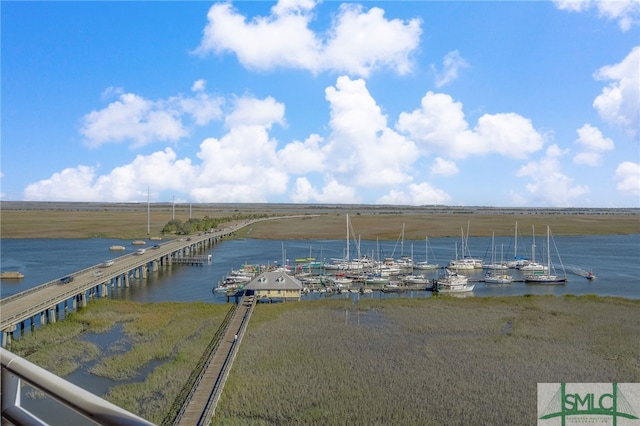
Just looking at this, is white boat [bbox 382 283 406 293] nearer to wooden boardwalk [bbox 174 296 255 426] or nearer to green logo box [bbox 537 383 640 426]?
wooden boardwalk [bbox 174 296 255 426]

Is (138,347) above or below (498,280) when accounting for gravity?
below

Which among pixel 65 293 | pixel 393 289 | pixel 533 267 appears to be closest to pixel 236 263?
pixel 393 289

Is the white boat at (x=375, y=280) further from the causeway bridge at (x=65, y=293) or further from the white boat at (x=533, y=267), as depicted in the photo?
the causeway bridge at (x=65, y=293)

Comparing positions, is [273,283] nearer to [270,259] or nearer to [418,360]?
[418,360]

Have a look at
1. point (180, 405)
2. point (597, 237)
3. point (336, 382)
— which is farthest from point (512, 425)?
point (597, 237)

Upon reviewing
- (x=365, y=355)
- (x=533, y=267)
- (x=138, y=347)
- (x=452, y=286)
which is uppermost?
(x=533, y=267)
